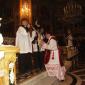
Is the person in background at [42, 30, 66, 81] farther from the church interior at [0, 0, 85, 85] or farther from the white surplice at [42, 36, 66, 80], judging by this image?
the church interior at [0, 0, 85, 85]

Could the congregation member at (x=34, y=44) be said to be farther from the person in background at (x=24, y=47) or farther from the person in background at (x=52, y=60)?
the person in background at (x=52, y=60)

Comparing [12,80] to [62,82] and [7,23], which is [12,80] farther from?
[7,23]

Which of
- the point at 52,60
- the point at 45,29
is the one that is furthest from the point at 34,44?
the point at 45,29

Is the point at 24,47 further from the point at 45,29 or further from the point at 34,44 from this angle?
the point at 45,29

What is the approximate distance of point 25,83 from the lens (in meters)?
6.82

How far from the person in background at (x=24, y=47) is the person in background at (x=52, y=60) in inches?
55.5

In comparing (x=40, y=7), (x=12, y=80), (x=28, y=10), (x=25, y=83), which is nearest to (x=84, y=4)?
(x=40, y=7)

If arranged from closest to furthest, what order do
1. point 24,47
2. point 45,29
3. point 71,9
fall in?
point 24,47
point 45,29
point 71,9

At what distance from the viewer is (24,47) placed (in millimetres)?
9148

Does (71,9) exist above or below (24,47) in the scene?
above

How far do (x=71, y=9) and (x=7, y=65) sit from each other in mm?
16114

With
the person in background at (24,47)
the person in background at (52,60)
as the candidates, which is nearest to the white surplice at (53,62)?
the person in background at (52,60)

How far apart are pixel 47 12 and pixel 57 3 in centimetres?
271

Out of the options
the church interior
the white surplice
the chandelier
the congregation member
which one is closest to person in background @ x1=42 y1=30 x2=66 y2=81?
the white surplice
